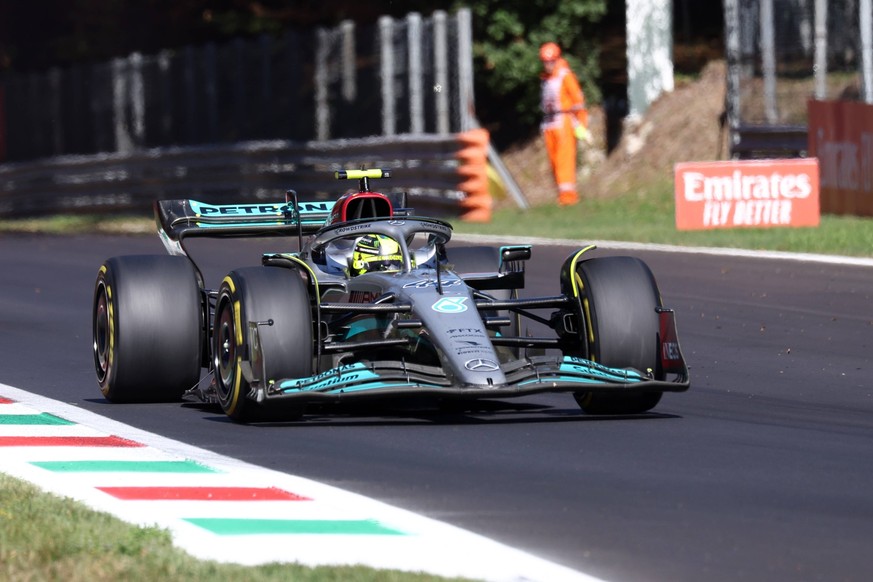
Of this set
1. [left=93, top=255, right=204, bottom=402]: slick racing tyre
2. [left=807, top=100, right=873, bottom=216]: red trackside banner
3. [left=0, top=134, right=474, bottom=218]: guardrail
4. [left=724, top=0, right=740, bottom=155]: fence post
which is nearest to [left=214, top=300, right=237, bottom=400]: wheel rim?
[left=93, top=255, right=204, bottom=402]: slick racing tyre

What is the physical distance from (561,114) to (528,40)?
14.3 ft

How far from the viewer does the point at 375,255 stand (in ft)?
33.3

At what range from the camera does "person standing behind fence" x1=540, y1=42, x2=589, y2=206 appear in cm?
2673

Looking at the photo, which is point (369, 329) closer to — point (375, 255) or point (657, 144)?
point (375, 255)

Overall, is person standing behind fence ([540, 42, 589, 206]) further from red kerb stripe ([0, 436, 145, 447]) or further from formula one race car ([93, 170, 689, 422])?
red kerb stripe ([0, 436, 145, 447])

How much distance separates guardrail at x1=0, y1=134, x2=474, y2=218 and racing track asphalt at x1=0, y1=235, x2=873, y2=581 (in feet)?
38.7

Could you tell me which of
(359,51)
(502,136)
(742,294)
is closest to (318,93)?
(359,51)

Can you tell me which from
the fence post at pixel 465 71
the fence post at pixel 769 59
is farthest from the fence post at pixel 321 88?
the fence post at pixel 769 59

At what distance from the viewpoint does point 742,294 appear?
1576cm

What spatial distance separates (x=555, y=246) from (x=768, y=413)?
10.9m

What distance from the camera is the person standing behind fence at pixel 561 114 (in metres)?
26.7

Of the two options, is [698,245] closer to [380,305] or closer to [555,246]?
[555,246]

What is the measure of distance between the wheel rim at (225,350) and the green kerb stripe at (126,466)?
59.6 inches

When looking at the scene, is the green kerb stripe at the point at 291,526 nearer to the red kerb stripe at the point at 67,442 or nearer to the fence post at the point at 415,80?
the red kerb stripe at the point at 67,442
